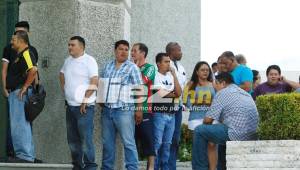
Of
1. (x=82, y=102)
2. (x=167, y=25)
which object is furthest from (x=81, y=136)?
(x=167, y=25)

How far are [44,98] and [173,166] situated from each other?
2293 millimetres

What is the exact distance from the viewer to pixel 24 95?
31.9 feet

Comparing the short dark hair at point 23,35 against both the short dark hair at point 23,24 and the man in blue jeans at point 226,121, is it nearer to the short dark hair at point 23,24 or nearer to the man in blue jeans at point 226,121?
the short dark hair at point 23,24

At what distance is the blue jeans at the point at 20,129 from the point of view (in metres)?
9.57

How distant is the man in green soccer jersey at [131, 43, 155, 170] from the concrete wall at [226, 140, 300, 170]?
1732 mm

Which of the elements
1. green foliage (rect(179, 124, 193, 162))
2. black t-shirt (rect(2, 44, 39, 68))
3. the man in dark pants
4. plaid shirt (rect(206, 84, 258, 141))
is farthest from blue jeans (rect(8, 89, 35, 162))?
green foliage (rect(179, 124, 193, 162))

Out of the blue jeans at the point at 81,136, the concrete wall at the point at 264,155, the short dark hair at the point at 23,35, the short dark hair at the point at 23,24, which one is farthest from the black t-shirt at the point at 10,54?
the concrete wall at the point at 264,155

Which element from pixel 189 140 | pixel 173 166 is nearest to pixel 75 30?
pixel 173 166

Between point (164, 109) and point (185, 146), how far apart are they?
290cm

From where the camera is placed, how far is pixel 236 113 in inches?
382

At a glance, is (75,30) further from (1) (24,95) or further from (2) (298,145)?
(2) (298,145)

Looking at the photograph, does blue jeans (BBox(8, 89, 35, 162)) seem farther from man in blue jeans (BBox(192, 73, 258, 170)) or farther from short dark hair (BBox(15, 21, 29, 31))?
man in blue jeans (BBox(192, 73, 258, 170))

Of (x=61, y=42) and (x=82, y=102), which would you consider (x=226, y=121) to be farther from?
(x=61, y=42)

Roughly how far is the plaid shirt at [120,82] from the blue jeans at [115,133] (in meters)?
0.13
